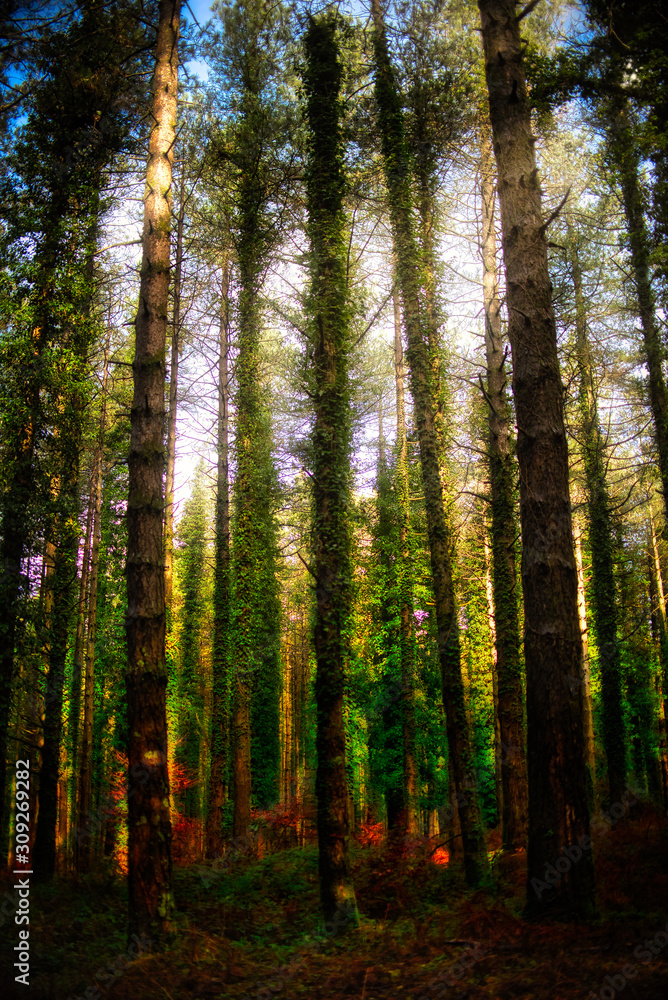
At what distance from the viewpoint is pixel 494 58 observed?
6.23m

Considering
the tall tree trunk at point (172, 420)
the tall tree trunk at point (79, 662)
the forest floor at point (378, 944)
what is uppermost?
the tall tree trunk at point (172, 420)

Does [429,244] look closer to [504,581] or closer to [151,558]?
[504,581]

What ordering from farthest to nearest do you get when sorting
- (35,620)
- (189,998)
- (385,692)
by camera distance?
(385,692) < (35,620) < (189,998)

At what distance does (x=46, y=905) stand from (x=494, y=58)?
459 inches

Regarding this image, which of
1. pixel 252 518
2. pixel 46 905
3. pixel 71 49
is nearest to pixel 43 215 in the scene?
pixel 71 49

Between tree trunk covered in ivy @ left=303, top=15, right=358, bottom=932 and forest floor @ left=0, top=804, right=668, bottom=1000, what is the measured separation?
1.00 metres

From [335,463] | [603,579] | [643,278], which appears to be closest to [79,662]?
[335,463]

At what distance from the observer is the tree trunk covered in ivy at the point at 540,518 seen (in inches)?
189

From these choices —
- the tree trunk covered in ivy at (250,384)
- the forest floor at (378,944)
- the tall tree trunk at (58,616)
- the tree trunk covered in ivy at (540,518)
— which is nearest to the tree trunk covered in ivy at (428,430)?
the forest floor at (378,944)

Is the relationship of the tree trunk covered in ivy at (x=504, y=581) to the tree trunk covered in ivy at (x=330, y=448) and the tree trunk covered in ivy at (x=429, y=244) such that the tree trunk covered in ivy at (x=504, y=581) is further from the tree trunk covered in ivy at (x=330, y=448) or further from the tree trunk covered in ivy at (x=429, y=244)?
the tree trunk covered in ivy at (x=330, y=448)

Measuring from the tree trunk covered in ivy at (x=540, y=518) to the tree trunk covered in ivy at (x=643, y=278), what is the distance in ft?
28.0

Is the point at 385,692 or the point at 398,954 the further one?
the point at 385,692

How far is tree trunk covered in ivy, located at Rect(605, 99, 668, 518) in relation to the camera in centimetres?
1320

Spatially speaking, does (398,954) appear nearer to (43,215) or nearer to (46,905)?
(46,905)
